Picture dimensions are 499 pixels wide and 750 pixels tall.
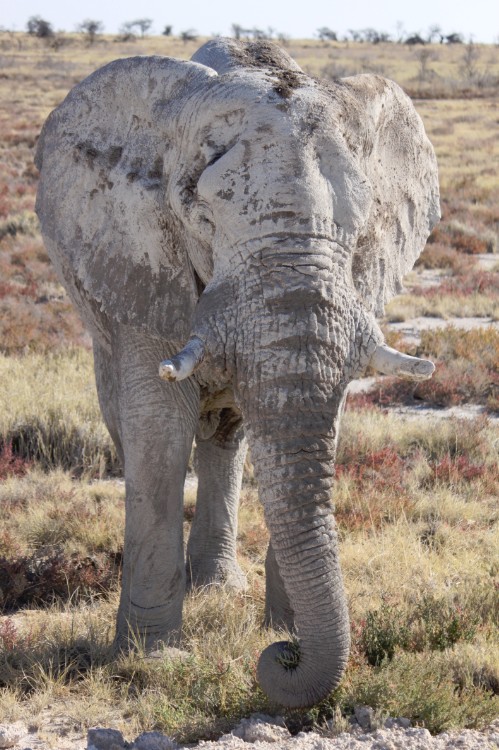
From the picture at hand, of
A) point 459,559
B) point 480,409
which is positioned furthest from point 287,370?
point 480,409

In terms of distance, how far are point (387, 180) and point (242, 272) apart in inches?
51.0

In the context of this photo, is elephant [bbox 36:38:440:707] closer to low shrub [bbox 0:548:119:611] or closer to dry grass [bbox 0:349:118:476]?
low shrub [bbox 0:548:119:611]

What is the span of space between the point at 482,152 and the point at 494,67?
110 ft

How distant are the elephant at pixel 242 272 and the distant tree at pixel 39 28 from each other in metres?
73.1

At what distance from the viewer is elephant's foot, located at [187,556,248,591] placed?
5.19 metres

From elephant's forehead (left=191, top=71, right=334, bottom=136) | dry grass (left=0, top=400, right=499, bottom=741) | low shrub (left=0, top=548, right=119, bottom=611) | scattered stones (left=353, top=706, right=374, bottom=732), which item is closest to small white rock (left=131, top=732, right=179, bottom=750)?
dry grass (left=0, top=400, right=499, bottom=741)

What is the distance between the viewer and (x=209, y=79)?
372cm

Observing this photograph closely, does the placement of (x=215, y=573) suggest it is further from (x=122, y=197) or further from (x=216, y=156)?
(x=216, y=156)

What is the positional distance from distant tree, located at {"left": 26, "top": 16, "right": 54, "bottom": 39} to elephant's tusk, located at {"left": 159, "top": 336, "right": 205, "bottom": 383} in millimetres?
74574

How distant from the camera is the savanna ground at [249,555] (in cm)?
363

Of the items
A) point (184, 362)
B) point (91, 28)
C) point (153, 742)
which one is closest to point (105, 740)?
point (153, 742)

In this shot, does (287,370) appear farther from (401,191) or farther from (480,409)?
(480,409)

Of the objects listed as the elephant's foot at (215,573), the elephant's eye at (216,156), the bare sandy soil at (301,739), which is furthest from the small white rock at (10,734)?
the elephant's eye at (216,156)

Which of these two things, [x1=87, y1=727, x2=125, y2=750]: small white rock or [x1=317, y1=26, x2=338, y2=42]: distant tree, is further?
[x1=317, y1=26, x2=338, y2=42]: distant tree
